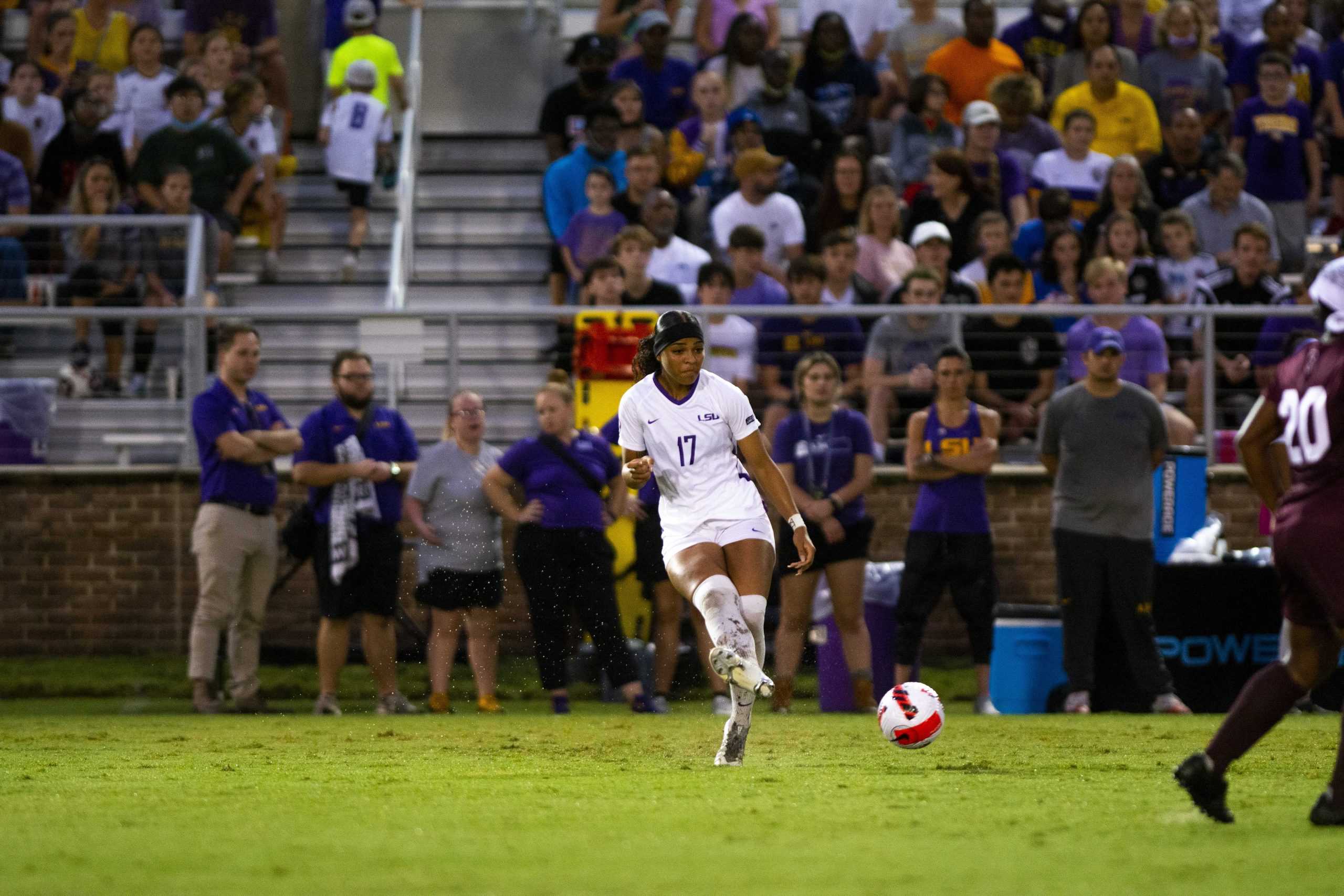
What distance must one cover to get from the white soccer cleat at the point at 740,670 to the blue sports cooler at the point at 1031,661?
509cm

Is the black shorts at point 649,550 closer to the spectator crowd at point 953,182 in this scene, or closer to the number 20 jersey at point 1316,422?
the spectator crowd at point 953,182

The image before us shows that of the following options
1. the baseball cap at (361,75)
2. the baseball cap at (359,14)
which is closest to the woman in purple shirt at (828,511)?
the baseball cap at (361,75)

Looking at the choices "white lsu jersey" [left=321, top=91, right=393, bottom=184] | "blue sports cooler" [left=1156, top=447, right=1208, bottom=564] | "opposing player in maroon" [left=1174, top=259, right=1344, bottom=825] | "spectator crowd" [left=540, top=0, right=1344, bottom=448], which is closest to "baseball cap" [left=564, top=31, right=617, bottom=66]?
"spectator crowd" [left=540, top=0, right=1344, bottom=448]

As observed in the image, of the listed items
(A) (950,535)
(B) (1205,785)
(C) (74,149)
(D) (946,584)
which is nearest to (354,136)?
(C) (74,149)

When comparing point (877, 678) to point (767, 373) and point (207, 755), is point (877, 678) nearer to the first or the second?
point (767, 373)

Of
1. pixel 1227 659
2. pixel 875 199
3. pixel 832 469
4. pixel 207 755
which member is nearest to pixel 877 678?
pixel 832 469

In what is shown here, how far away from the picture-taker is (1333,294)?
6977 millimetres

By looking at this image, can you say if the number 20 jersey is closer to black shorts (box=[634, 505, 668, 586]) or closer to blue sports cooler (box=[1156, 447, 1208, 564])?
black shorts (box=[634, 505, 668, 586])

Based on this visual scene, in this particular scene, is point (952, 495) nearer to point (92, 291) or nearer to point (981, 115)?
point (981, 115)

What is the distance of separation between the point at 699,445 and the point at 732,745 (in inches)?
59.2

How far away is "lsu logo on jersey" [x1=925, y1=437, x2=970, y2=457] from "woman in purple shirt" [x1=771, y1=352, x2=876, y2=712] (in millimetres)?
413

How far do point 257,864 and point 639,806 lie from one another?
1.82 metres

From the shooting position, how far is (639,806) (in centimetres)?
737

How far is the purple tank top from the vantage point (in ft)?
43.3
